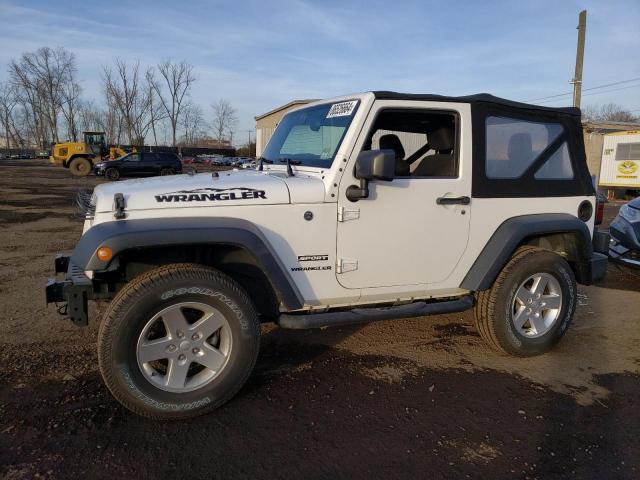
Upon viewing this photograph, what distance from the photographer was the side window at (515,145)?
3.80m

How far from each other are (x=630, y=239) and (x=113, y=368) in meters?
5.95

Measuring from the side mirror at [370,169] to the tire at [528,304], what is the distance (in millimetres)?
1456

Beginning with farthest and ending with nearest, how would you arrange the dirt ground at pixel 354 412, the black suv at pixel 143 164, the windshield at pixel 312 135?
the black suv at pixel 143 164
the windshield at pixel 312 135
the dirt ground at pixel 354 412

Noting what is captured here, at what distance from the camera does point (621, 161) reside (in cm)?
2130

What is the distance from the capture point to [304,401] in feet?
10.6

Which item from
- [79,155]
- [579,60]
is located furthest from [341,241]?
[79,155]

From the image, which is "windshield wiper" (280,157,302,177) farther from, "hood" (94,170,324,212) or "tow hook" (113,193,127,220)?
"tow hook" (113,193,127,220)

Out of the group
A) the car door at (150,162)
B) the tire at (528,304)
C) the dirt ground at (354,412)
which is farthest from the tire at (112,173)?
the tire at (528,304)

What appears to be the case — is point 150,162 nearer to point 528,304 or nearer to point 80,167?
point 80,167

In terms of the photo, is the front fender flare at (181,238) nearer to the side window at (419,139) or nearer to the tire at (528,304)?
the side window at (419,139)

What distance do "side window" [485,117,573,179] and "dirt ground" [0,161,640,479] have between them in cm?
158

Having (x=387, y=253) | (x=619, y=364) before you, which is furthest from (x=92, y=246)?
(x=619, y=364)

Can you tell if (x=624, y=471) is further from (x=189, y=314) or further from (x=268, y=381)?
(x=189, y=314)

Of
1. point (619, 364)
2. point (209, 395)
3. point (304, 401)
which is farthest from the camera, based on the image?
point (619, 364)
